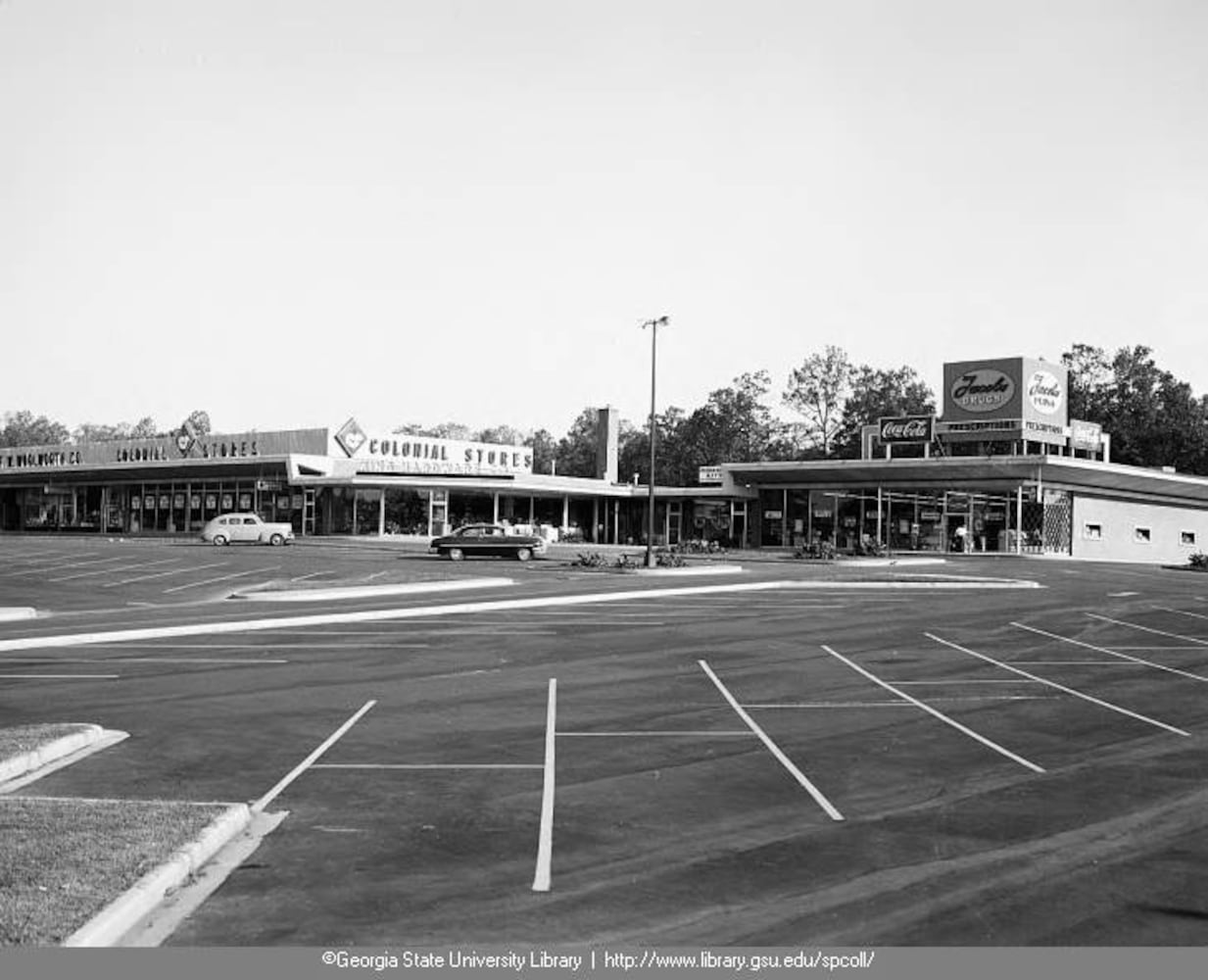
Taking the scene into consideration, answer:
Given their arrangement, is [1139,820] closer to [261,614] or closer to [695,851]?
[695,851]

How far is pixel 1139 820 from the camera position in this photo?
8.98 m

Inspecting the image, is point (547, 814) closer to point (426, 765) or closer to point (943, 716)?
point (426, 765)

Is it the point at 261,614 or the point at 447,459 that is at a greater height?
the point at 447,459

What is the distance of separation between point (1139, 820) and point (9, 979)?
7919 millimetres

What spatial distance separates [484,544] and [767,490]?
21319 millimetres

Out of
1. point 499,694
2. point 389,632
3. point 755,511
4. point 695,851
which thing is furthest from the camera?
point 755,511

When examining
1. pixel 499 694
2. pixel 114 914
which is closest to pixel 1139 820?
pixel 114 914

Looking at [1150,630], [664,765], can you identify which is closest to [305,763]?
[664,765]

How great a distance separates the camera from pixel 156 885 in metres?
6.72

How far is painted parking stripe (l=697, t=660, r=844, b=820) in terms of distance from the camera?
945 cm

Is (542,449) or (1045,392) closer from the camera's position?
(1045,392)

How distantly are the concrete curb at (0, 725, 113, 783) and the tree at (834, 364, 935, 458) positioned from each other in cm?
8662

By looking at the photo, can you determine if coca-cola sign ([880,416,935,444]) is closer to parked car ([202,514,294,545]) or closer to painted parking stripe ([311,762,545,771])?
parked car ([202,514,294,545])

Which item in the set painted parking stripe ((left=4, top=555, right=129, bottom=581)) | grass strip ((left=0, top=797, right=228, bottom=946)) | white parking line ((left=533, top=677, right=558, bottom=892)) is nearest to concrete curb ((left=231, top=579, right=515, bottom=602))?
painted parking stripe ((left=4, top=555, right=129, bottom=581))
